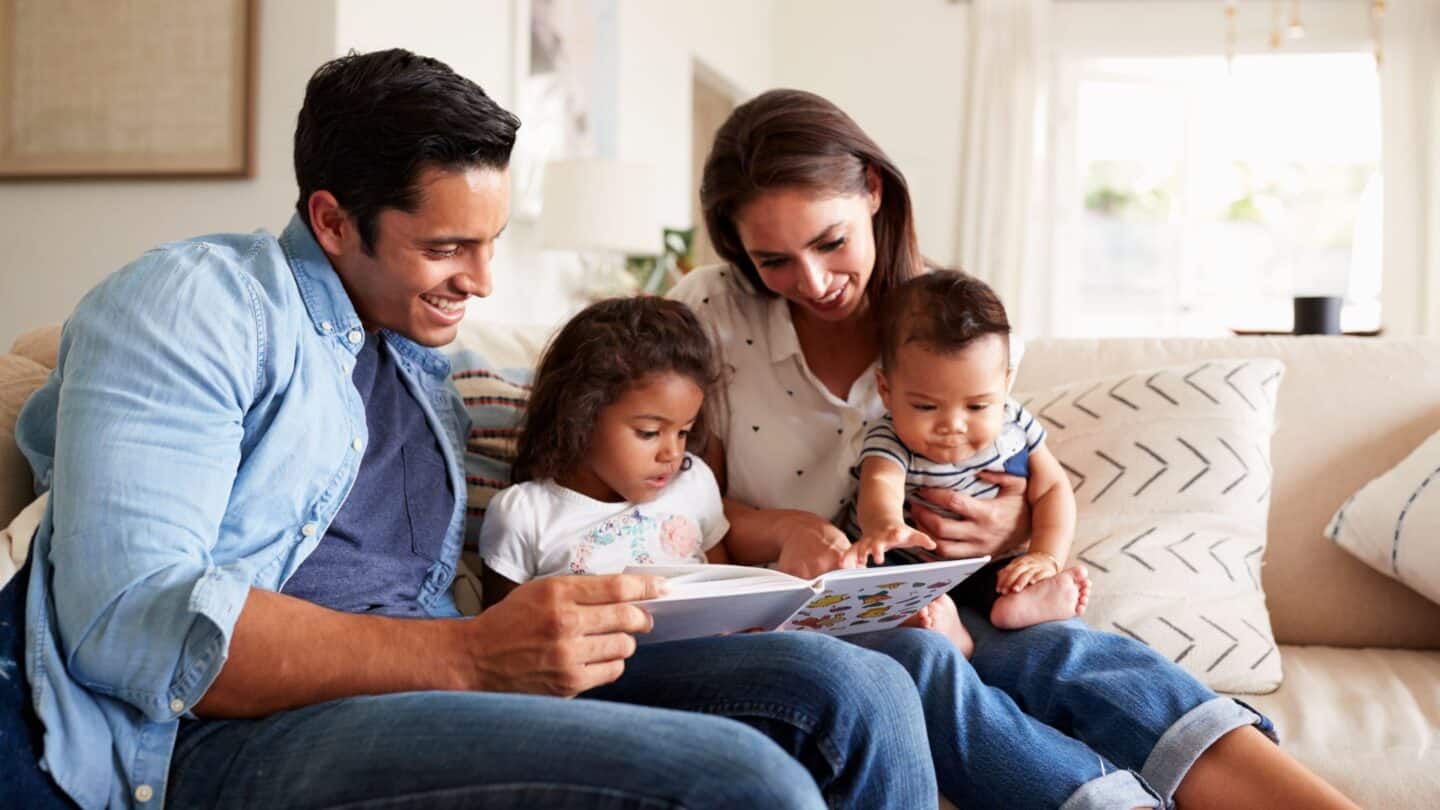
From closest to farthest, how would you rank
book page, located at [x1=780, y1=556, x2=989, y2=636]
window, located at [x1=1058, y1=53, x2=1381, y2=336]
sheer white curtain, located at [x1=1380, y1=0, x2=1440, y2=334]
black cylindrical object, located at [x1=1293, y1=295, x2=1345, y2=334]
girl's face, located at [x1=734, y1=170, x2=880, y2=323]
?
book page, located at [x1=780, y1=556, x2=989, y2=636]
girl's face, located at [x1=734, y1=170, x2=880, y2=323]
black cylindrical object, located at [x1=1293, y1=295, x2=1345, y2=334]
sheer white curtain, located at [x1=1380, y1=0, x2=1440, y2=334]
window, located at [x1=1058, y1=53, x2=1381, y2=336]

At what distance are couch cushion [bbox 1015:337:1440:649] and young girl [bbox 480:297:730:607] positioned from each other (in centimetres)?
81

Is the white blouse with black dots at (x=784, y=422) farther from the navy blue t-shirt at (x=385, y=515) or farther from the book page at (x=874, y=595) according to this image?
the navy blue t-shirt at (x=385, y=515)

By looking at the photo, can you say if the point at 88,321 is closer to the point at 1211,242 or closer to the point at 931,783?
the point at 931,783

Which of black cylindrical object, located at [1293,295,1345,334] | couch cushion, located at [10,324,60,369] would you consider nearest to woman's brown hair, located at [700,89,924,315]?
couch cushion, located at [10,324,60,369]

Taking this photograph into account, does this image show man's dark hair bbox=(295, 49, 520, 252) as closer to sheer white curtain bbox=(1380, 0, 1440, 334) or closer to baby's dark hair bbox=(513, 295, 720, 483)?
baby's dark hair bbox=(513, 295, 720, 483)

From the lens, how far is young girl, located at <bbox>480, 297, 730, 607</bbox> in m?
1.63

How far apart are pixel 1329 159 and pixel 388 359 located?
6394mm

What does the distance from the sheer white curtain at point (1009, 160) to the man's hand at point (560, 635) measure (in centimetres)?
573

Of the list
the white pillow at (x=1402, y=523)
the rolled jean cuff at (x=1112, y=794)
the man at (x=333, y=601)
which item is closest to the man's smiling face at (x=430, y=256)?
the man at (x=333, y=601)

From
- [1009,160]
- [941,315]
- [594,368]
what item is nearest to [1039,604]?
[941,315]

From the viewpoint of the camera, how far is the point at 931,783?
1.23 meters

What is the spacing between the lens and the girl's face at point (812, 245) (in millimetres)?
1712

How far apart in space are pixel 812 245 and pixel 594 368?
348 millimetres

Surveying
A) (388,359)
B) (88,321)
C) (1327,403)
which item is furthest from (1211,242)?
(88,321)
